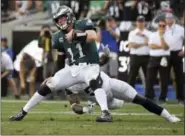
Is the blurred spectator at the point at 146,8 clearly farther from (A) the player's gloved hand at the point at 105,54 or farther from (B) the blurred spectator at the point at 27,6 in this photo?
(A) the player's gloved hand at the point at 105,54

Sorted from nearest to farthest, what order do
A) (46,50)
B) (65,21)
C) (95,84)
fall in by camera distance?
(95,84) → (65,21) → (46,50)

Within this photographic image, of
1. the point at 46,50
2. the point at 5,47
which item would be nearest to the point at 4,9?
the point at 5,47

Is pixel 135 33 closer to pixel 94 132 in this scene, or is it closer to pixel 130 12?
pixel 130 12

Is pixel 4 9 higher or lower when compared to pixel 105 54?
lower

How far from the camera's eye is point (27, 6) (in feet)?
60.1

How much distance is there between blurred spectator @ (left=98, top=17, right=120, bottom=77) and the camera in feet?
51.7

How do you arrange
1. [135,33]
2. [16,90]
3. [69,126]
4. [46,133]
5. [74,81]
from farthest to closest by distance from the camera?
[16,90]
[135,33]
[74,81]
[69,126]
[46,133]

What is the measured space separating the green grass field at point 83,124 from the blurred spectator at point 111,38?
4.40m

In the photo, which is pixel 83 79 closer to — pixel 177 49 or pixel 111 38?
pixel 177 49

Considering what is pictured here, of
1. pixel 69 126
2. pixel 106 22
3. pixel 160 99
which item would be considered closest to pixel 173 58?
pixel 160 99

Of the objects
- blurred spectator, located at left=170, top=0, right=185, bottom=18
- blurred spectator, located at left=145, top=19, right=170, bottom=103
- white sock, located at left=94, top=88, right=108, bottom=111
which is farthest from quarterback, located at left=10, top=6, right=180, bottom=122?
blurred spectator, located at left=170, top=0, right=185, bottom=18

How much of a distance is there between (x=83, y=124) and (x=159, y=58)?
5.67m

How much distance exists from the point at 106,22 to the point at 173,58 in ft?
7.60

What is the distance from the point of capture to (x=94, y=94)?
360 inches
